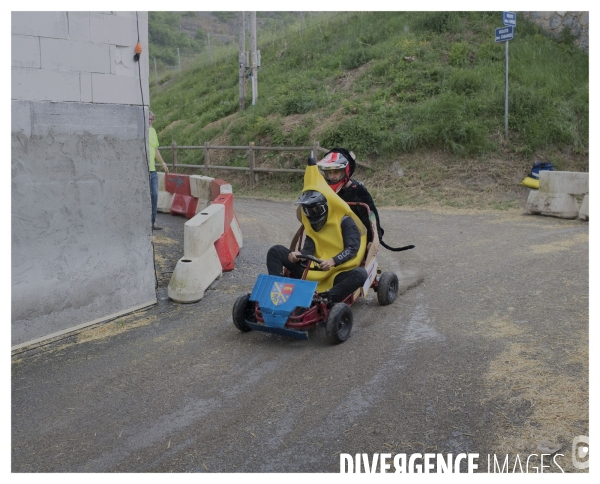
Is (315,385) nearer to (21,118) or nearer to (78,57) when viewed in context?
(21,118)

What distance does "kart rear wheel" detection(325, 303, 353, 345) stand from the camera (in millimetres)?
5914

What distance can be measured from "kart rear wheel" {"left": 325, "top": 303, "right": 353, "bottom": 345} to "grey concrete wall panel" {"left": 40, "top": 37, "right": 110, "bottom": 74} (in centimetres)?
366

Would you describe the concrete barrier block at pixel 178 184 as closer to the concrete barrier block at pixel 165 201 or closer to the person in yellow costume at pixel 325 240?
the concrete barrier block at pixel 165 201

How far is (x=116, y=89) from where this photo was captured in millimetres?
7039

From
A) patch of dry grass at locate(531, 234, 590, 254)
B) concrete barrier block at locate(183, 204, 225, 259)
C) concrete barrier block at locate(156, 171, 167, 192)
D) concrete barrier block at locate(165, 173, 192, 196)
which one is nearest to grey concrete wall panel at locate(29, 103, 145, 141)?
concrete barrier block at locate(183, 204, 225, 259)

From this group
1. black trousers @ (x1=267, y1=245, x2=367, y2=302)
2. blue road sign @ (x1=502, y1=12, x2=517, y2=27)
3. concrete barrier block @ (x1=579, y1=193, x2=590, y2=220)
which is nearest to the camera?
black trousers @ (x1=267, y1=245, x2=367, y2=302)

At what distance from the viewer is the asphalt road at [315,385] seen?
4156 millimetres

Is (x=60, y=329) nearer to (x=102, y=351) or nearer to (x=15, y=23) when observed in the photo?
(x=102, y=351)

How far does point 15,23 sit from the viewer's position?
5984 mm

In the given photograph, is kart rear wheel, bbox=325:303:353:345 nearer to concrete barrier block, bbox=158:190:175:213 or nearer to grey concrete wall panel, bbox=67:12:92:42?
grey concrete wall panel, bbox=67:12:92:42

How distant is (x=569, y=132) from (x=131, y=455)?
52.1 ft

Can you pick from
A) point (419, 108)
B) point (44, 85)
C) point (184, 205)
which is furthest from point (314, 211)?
point (419, 108)

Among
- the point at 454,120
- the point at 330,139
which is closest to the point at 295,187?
the point at 330,139

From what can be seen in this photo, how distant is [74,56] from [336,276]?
3594 mm
